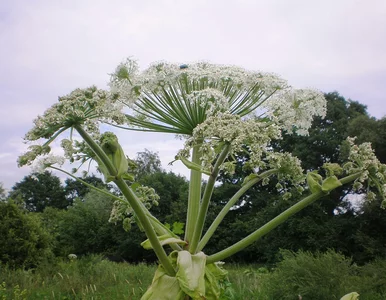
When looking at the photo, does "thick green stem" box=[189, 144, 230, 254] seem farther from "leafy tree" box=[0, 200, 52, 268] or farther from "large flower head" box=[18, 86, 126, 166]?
"leafy tree" box=[0, 200, 52, 268]

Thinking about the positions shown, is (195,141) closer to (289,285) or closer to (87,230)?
(289,285)

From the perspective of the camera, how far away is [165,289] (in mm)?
1850

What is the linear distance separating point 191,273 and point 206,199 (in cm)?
32

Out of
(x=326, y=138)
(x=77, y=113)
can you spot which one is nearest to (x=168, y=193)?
(x=326, y=138)

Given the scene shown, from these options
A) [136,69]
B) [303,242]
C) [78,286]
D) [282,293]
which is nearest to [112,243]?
[303,242]

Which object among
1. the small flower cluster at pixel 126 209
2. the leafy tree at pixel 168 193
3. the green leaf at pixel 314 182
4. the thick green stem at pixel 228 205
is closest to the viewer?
the green leaf at pixel 314 182

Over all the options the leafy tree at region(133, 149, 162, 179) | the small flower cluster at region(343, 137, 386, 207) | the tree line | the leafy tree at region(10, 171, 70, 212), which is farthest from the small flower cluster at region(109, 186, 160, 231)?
the leafy tree at region(10, 171, 70, 212)

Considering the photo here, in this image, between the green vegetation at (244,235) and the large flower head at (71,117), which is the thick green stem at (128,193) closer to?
the large flower head at (71,117)

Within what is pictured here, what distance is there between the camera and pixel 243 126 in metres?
1.84

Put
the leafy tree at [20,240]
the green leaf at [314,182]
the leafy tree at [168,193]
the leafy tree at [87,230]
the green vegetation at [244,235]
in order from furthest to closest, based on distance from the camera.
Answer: the leafy tree at [87,230] → the leafy tree at [168,193] → the leafy tree at [20,240] → the green vegetation at [244,235] → the green leaf at [314,182]

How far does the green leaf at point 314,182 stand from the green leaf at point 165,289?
725mm

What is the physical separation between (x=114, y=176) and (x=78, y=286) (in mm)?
9619

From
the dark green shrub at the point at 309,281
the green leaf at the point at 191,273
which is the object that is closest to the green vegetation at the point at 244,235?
the dark green shrub at the point at 309,281

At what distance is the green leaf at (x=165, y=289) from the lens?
183 centimetres
